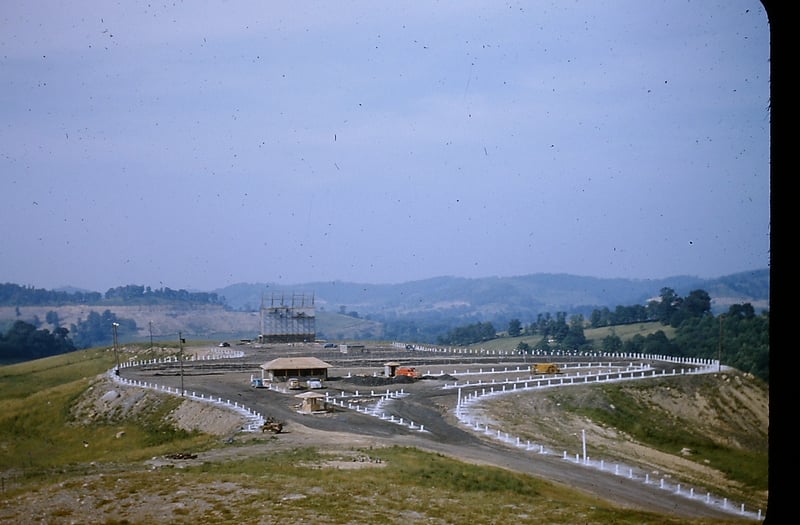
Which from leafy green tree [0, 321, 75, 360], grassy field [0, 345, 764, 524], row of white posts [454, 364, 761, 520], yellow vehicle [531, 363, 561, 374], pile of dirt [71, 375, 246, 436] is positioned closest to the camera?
A: grassy field [0, 345, 764, 524]

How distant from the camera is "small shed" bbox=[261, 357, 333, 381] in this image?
68.2 meters

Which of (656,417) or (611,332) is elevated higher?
(611,332)

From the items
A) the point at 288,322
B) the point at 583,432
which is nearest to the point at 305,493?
the point at 583,432

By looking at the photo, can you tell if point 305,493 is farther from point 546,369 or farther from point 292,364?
point 546,369

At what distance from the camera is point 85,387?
71.8 meters

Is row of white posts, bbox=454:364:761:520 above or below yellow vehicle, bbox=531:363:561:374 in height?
below

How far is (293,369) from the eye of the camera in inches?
2712

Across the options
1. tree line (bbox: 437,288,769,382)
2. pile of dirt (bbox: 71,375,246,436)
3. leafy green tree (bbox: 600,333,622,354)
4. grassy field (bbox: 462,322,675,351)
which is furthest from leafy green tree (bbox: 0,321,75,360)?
leafy green tree (bbox: 600,333,622,354)

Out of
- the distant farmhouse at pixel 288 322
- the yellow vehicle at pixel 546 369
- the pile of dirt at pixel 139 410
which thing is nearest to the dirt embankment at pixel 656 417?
the yellow vehicle at pixel 546 369

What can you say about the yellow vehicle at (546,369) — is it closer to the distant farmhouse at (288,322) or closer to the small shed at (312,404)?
the small shed at (312,404)

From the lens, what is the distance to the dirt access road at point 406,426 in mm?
30625

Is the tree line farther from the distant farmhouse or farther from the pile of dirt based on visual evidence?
the distant farmhouse

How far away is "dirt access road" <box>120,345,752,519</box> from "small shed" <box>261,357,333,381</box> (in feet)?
6.51

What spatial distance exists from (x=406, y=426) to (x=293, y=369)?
87.9ft
